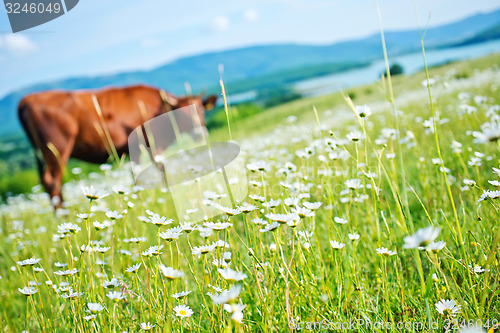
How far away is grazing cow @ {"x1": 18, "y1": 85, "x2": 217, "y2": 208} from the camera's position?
20.7ft

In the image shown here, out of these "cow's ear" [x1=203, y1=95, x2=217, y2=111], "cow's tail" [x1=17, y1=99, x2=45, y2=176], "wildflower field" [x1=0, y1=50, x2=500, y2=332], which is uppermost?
"cow's tail" [x1=17, y1=99, x2=45, y2=176]

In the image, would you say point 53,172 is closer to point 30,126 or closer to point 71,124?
point 71,124

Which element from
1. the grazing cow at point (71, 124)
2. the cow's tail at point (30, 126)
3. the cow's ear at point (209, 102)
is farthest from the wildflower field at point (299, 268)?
the cow's ear at point (209, 102)

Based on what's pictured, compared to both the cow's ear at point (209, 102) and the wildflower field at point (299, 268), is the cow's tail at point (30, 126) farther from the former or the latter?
the cow's ear at point (209, 102)

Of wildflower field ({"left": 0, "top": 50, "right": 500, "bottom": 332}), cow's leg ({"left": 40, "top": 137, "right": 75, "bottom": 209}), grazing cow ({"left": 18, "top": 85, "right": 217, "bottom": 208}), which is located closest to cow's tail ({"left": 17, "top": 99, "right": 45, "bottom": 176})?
grazing cow ({"left": 18, "top": 85, "right": 217, "bottom": 208})

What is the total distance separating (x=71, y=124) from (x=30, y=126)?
0.75 meters

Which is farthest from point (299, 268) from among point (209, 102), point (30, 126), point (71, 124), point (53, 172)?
point (209, 102)

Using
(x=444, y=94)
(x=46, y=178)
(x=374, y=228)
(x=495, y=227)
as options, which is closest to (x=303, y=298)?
(x=374, y=228)

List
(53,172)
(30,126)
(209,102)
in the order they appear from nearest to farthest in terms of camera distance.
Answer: (53,172), (30,126), (209,102)

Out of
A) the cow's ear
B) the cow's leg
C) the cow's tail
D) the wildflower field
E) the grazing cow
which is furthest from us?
the cow's ear

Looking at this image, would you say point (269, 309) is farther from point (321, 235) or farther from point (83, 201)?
point (83, 201)

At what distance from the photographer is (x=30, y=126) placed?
6547 millimetres

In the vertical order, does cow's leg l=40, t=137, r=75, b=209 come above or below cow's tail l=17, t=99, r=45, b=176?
below

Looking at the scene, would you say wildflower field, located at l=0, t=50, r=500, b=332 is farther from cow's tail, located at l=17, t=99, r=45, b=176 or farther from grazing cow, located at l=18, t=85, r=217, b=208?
cow's tail, located at l=17, t=99, r=45, b=176
